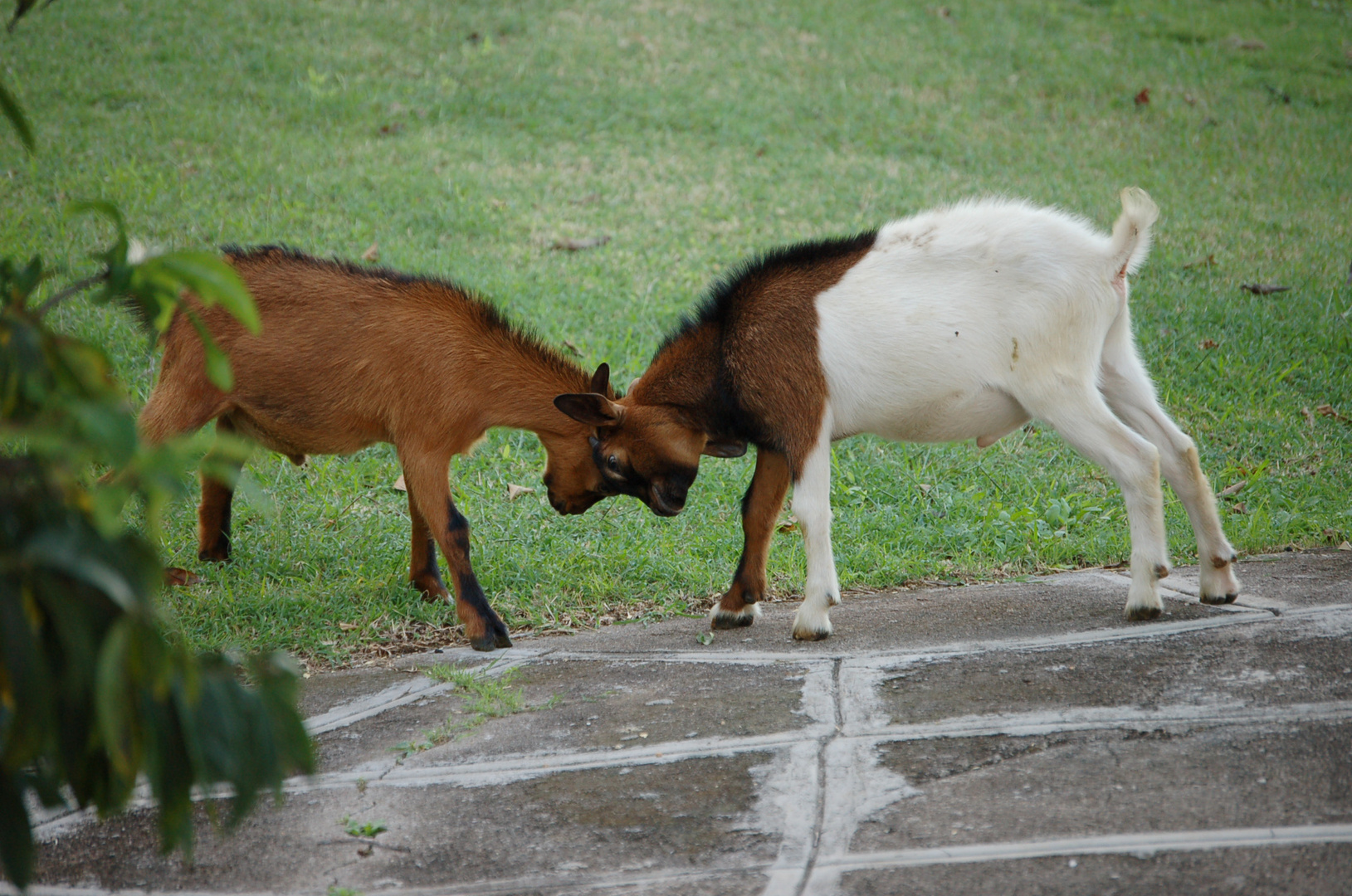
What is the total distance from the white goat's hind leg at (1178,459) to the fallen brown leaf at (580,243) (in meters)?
5.26

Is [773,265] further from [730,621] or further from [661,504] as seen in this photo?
[730,621]

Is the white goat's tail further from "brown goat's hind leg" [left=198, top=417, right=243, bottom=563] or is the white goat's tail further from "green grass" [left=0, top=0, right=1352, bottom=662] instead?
"brown goat's hind leg" [left=198, top=417, right=243, bottom=563]

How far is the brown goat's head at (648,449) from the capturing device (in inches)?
177

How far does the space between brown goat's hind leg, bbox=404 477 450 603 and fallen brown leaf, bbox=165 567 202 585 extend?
0.93 m

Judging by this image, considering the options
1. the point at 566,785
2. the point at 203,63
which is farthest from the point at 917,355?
the point at 203,63

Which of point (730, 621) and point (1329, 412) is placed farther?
point (1329, 412)

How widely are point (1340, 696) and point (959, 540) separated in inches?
90.8

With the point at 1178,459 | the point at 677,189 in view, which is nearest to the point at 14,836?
the point at 1178,459

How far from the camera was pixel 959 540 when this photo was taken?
215 inches

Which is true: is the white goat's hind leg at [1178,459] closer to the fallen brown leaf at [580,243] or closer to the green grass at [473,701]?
the green grass at [473,701]

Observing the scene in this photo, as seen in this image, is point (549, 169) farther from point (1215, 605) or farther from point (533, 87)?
point (1215, 605)

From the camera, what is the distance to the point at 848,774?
3055mm

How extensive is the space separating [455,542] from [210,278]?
9.64 ft

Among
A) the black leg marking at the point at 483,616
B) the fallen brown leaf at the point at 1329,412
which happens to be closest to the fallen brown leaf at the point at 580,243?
the black leg marking at the point at 483,616
